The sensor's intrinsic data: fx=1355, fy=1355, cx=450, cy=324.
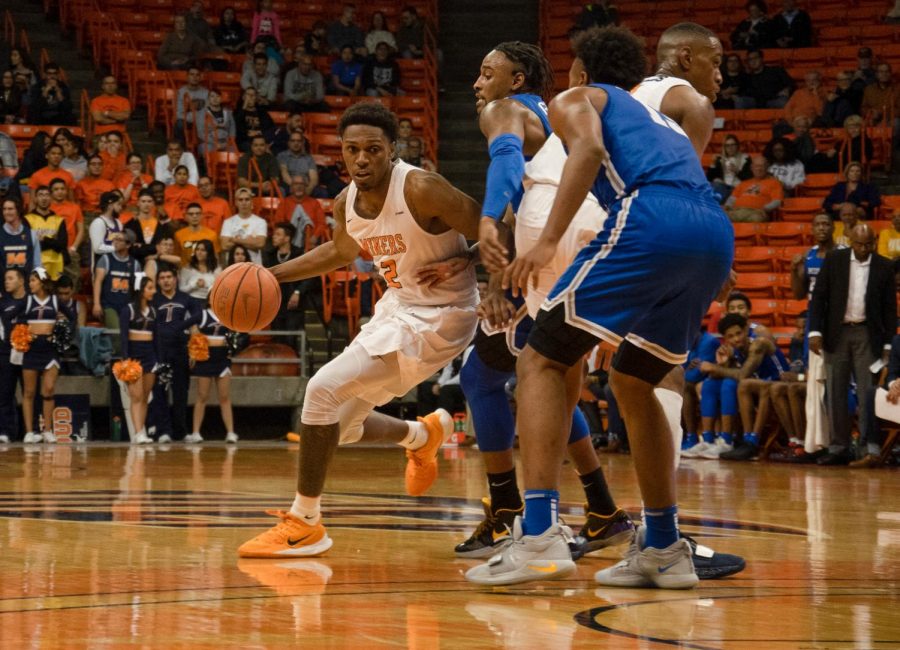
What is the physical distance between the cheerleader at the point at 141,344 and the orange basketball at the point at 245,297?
8390 millimetres

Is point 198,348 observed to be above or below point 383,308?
below

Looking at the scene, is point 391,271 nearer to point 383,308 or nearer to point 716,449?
point 383,308

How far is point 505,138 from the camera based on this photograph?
450 centimetres

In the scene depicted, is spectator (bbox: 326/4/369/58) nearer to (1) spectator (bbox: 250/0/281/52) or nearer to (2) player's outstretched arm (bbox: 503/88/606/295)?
(1) spectator (bbox: 250/0/281/52)

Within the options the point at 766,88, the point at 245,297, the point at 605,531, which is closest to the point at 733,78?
the point at 766,88

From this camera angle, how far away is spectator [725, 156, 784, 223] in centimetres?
1560

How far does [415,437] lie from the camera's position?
5.68 m

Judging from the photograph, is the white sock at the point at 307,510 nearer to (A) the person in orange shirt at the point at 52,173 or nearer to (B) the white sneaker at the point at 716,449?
(B) the white sneaker at the point at 716,449

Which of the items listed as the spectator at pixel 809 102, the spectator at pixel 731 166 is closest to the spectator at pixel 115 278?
the spectator at pixel 731 166

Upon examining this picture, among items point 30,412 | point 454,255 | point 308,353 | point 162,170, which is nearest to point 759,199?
point 308,353

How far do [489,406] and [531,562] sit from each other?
1209 millimetres

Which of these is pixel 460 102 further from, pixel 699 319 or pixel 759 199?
pixel 699 319

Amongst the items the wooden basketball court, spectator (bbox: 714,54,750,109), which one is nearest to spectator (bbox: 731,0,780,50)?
spectator (bbox: 714,54,750,109)

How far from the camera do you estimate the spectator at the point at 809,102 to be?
17.0 meters
